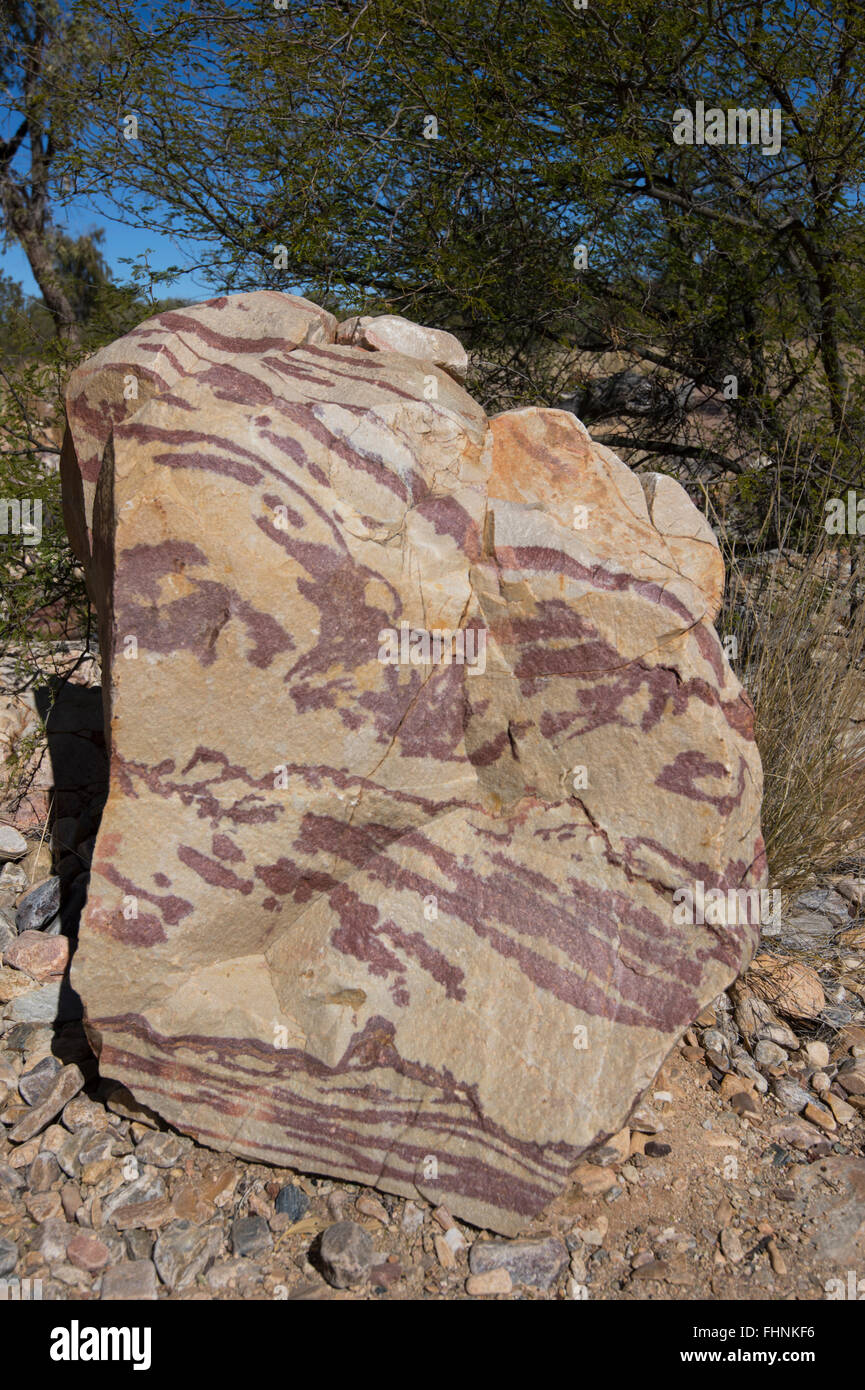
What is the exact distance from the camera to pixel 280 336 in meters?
2.82

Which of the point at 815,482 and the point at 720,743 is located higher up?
the point at 815,482

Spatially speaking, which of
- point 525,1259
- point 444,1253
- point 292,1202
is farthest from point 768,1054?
point 292,1202

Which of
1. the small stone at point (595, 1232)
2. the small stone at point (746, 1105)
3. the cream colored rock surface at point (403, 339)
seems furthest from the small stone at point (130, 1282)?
the cream colored rock surface at point (403, 339)

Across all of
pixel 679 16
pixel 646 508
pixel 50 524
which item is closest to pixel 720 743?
pixel 646 508

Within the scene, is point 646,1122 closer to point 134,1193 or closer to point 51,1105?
point 134,1193

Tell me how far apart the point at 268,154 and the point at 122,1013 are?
13.7 feet

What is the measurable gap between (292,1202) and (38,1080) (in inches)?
32.3

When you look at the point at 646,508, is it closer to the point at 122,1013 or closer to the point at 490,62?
the point at 122,1013

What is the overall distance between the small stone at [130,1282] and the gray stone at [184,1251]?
0.02m

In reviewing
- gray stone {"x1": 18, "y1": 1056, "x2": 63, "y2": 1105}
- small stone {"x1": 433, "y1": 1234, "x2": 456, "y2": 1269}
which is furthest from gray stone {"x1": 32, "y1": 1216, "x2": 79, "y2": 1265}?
small stone {"x1": 433, "y1": 1234, "x2": 456, "y2": 1269}

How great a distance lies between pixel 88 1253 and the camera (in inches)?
86.0

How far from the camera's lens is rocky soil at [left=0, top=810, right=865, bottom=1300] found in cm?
215

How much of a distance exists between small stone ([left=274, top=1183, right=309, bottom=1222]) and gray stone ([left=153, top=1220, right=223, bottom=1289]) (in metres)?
0.15

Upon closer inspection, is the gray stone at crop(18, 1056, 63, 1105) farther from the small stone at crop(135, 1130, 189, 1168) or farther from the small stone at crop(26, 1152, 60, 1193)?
the small stone at crop(135, 1130, 189, 1168)
